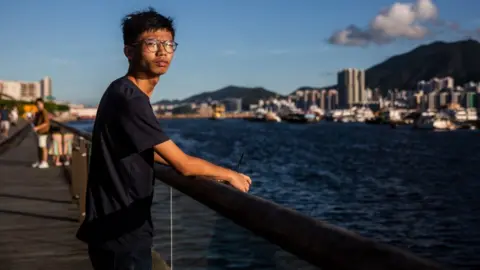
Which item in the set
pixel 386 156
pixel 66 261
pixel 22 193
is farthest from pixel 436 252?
pixel 386 156

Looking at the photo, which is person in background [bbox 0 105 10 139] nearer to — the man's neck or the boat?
the man's neck

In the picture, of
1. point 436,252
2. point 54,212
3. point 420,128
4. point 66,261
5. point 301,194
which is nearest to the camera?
point 66,261

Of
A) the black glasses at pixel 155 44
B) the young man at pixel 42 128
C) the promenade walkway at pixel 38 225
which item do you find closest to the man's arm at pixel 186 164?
the black glasses at pixel 155 44

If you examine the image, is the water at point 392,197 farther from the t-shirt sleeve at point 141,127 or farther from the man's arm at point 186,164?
the t-shirt sleeve at point 141,127

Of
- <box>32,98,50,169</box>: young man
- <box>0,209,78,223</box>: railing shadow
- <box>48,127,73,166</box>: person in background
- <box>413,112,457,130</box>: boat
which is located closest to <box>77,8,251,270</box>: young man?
<box>0,209,78,223</box>: railing shadow

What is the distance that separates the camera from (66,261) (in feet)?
19.3

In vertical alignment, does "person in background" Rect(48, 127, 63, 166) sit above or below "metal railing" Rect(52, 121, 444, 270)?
below

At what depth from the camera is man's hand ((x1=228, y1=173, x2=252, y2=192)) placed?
110 inches

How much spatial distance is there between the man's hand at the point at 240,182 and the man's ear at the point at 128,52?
618 mm

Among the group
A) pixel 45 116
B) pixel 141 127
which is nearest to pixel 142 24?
pixel 141 127

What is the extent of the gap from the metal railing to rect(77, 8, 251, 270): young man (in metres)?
0.23

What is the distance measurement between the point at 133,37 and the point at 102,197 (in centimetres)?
64

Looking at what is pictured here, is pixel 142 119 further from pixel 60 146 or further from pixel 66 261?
pixel 60 146

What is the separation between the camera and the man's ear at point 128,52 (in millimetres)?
2807
